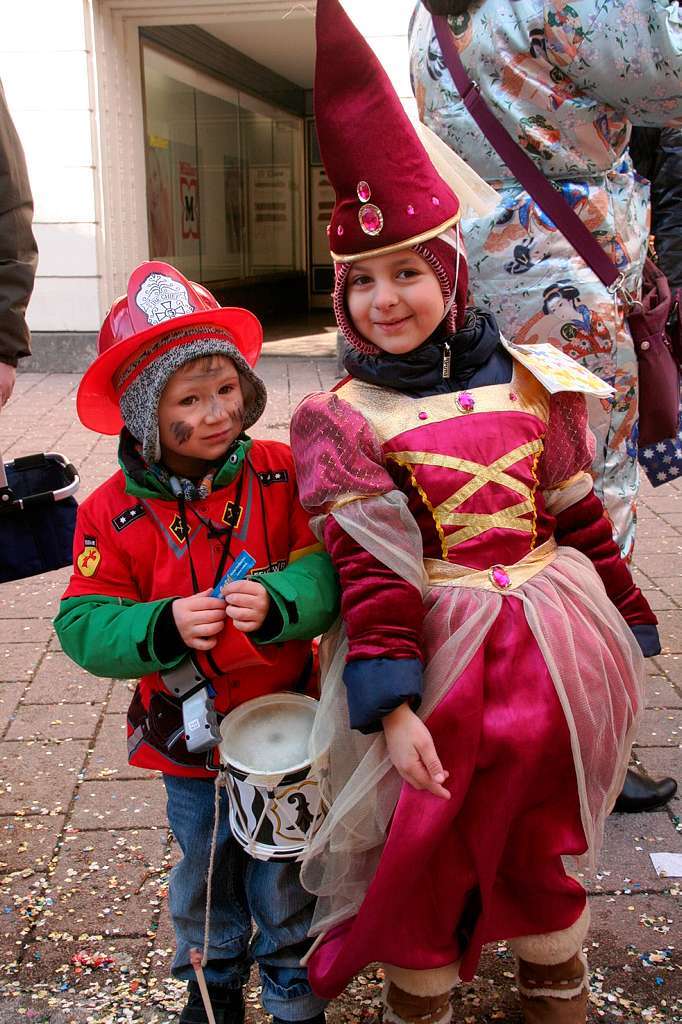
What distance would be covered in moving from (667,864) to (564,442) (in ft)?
4.13

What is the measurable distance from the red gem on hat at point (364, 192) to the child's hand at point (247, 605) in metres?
0.69

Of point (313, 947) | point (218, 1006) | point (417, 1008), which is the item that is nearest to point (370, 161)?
point (313, 947)

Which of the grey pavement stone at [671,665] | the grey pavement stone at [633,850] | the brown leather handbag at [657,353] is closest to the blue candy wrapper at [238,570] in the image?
the brown leather handbag at [657,353]

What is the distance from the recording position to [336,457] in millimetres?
1833

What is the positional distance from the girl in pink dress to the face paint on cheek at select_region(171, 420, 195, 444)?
0.20 meters

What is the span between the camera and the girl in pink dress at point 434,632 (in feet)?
5.77

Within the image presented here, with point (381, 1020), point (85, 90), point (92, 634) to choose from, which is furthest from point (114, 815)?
point (85, 90)

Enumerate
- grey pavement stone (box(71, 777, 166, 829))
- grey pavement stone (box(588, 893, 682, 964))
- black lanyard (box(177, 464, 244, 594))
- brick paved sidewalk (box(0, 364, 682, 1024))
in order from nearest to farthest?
1. black lanyard (box(177, 464, 244, 594))
2. brick paved sidewalk (box(0, 364, 682, 1024))
3. grey pavement stone (box(588, 893, 682, 964))
4. grey pavement stone (box(71, 777, 166, 829))

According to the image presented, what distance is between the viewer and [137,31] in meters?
9.38

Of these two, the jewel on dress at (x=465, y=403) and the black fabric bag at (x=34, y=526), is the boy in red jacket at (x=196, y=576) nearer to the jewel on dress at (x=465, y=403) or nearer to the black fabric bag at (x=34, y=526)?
the jewel on dress at (x=465, y=403)

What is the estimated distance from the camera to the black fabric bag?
2.51 meters

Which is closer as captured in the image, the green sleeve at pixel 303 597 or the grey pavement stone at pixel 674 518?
the green sleeve at pixel 303 597

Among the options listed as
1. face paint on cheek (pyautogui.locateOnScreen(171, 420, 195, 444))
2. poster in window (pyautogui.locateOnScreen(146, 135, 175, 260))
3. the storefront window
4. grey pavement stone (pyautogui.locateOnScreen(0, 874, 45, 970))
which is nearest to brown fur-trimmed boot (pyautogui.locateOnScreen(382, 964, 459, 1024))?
grey pavement stone (pyautogui.locateOnScreen(0, 874, 45, 970))

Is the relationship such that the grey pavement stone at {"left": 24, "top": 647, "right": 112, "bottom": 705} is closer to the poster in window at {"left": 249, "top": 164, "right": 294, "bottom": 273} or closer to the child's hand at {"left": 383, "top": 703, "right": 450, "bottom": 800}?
the child's hand at {"left": 383, "top": 703, "right": 450, "bottom": 800}
